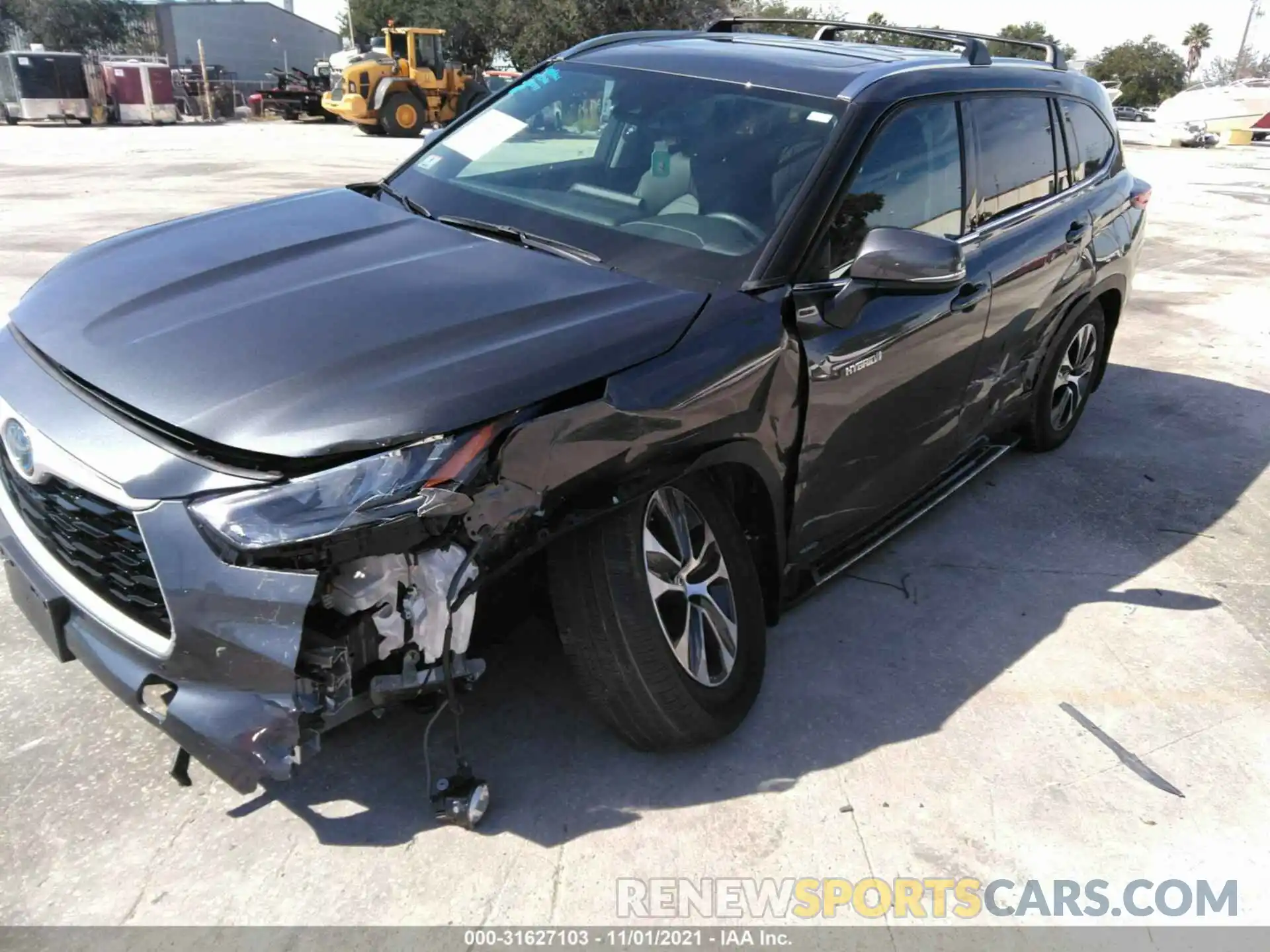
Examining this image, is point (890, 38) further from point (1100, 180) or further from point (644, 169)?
point (644, 169)

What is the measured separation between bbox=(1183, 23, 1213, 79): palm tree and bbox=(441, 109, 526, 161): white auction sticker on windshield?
10568 centimetres

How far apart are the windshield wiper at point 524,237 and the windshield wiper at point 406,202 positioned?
0.26ft

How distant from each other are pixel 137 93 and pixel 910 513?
30964 mm

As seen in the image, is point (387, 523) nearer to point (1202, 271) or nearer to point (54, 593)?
point (54, 593)

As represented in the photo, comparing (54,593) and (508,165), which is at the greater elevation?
(508,165)

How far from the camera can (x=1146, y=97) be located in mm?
74938

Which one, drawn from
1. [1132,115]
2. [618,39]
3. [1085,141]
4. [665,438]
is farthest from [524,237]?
[1132,115]

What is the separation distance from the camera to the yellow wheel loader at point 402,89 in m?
24.4

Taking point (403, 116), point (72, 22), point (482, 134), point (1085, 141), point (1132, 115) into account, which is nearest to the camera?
point (482, 134)

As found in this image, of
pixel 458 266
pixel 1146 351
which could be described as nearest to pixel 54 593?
pixel 458 266

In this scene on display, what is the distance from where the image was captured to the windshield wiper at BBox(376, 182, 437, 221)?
3258 mm

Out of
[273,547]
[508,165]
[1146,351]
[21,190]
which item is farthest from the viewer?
[21,190]

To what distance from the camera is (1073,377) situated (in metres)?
5.06

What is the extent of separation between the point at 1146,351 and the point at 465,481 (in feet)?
22.3
